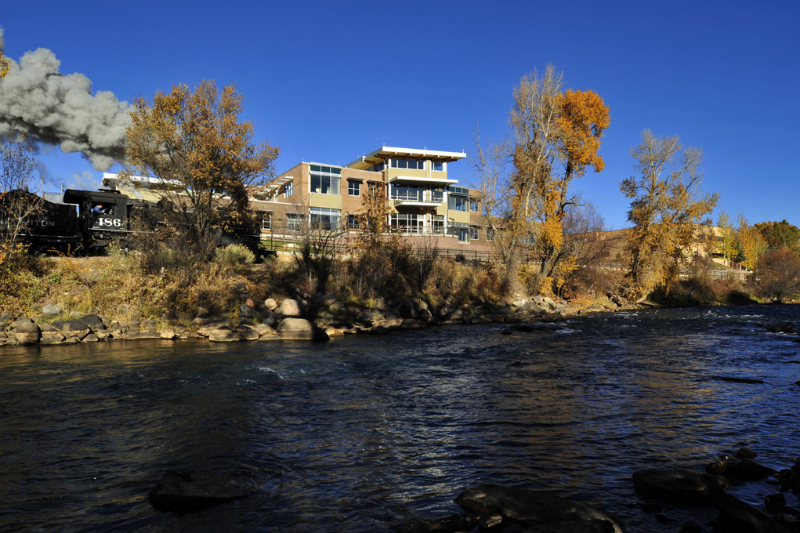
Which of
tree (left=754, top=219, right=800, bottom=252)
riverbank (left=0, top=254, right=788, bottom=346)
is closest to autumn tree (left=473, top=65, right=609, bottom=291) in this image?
riverbank (left=0, top=254, right=788, bottom=346)

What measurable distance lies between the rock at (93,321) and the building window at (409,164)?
158 feet

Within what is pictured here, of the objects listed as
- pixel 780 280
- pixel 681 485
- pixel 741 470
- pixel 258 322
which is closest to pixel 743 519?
pixel 681 485

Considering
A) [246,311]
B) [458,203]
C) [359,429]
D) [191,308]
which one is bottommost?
[359,429]

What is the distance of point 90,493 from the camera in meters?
5.80

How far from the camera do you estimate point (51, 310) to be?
19.5 meters

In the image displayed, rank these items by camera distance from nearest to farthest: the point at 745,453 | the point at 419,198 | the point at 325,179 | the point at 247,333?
the point at 745,453 < the point at 247,333 < the point at 325,179 < the point at 419,198

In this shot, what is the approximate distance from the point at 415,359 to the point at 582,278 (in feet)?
94.2

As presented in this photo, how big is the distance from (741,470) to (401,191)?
192 ft

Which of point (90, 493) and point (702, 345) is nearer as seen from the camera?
point (90, 493)

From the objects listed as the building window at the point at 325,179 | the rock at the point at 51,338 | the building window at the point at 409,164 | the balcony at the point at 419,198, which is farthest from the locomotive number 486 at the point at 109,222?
the building window at the point at 409,164

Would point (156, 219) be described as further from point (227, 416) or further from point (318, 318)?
point (227, 416)

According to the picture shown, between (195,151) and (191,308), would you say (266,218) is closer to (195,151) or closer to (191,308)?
(195,151)

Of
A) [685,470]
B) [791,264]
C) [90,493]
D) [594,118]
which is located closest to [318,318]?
[90,493]

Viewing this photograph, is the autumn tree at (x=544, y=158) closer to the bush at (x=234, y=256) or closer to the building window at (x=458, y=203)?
the bush at (x=234, y=256)
